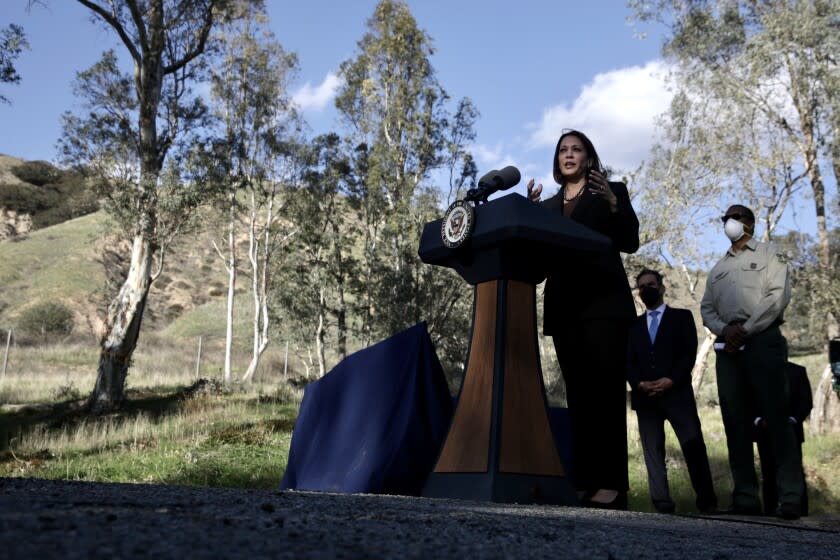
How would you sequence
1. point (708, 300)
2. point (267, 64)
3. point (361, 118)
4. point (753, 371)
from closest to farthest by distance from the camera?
point (753, 371)
point (708, 300)
point (361, 118)
point (267, 64)

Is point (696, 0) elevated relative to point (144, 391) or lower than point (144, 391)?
elevated

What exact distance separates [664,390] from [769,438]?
71 centimetres

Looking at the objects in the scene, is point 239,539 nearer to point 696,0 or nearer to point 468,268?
point 468,268

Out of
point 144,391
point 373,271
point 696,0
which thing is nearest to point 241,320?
point 373,271

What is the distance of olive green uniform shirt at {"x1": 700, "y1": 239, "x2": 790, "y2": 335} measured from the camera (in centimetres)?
408

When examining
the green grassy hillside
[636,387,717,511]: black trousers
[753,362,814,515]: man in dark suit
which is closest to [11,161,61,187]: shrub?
the green grassy hillside

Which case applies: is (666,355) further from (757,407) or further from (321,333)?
(321,333)

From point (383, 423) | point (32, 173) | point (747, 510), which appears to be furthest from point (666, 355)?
point (32, 173)

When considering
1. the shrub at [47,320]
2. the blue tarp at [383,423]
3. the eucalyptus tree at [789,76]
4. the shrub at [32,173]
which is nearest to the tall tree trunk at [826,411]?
the eucalyptus tree at [789,76]

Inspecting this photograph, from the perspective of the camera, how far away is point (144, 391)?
19.8m

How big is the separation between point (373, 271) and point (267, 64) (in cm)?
1019

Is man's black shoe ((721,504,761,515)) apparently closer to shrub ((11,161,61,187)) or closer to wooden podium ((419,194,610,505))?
wooden podium ((419,194,610,505))

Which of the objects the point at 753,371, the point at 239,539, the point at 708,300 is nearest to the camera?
the point at 239,539

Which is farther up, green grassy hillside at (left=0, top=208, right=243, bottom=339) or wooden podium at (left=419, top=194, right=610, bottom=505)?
green grassy hillside at (left=0, top=208, right=243, bottom=339)
